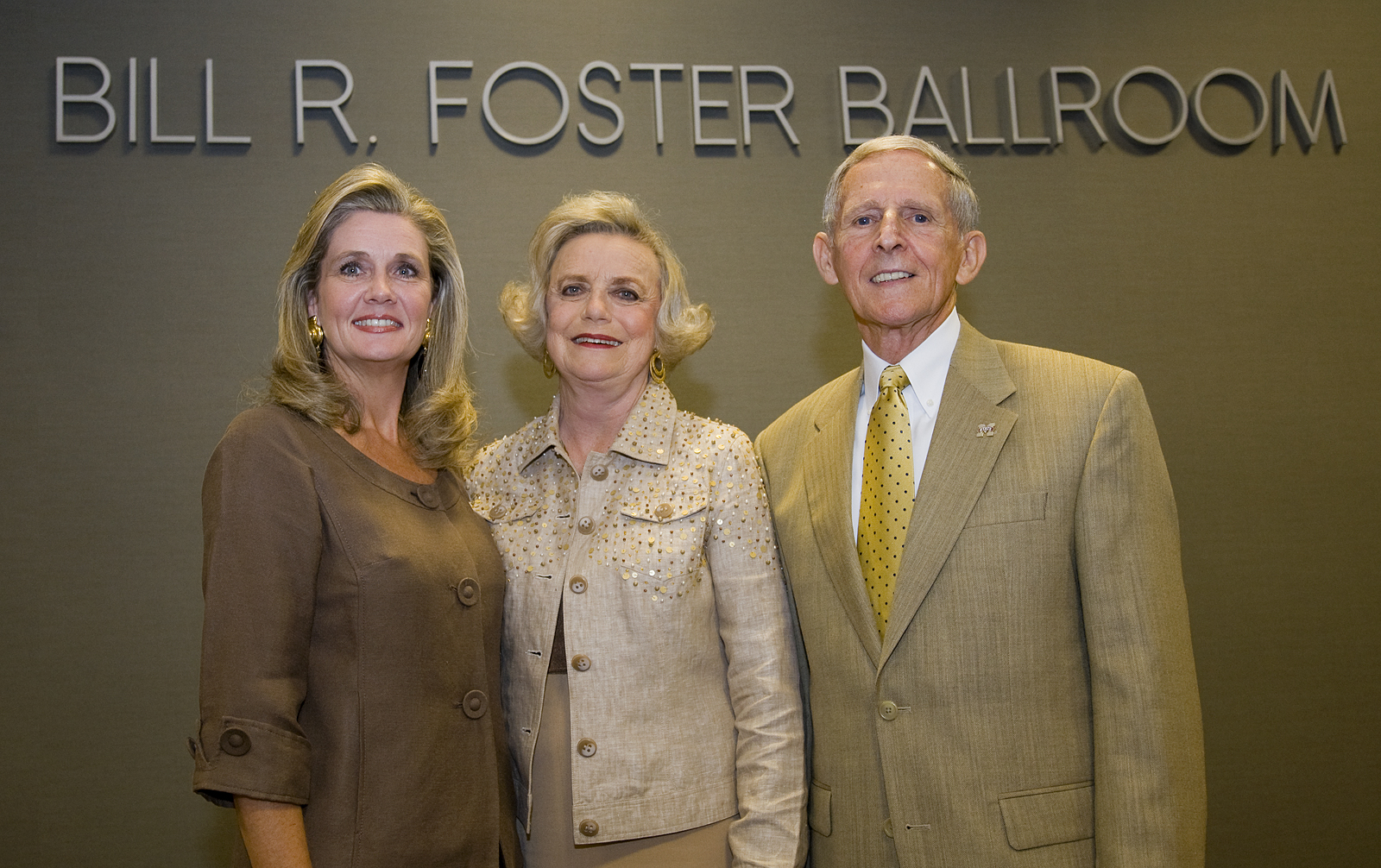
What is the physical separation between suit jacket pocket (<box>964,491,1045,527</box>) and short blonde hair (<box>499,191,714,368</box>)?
2.56 feet

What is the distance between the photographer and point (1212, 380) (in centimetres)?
397

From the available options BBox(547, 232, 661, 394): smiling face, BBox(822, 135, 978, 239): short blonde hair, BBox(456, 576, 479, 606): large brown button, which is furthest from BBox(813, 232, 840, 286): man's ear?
BBox(456, 576, 479, 606): large brown button

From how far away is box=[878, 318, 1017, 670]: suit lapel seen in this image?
2020 mm

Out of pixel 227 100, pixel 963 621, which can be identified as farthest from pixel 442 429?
pixel 227 100

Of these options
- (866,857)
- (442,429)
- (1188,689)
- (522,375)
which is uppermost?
(522,375)

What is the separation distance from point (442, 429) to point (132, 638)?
1840mm

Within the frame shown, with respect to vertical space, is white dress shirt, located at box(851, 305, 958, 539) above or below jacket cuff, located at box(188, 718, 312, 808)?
above

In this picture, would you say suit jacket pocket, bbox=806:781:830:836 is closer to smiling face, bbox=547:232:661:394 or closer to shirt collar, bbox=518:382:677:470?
Result: shirt collar, bbox=518:382:677:470

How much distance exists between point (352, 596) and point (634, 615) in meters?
0.57

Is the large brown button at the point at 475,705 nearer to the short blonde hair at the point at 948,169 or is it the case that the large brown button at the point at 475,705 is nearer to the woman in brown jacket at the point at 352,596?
the woman in brown jacket at the point at 352,596

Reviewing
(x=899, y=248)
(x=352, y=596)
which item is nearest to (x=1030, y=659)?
(x=899, y=248)

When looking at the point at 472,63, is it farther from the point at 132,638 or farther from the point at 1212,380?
the point at 1212,380

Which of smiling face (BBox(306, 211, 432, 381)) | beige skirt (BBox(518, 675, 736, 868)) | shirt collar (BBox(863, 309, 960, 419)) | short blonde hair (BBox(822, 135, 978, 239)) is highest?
short blonde hair (BBox(822, 135, 978, 239))

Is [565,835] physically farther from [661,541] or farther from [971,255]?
[971,255]
